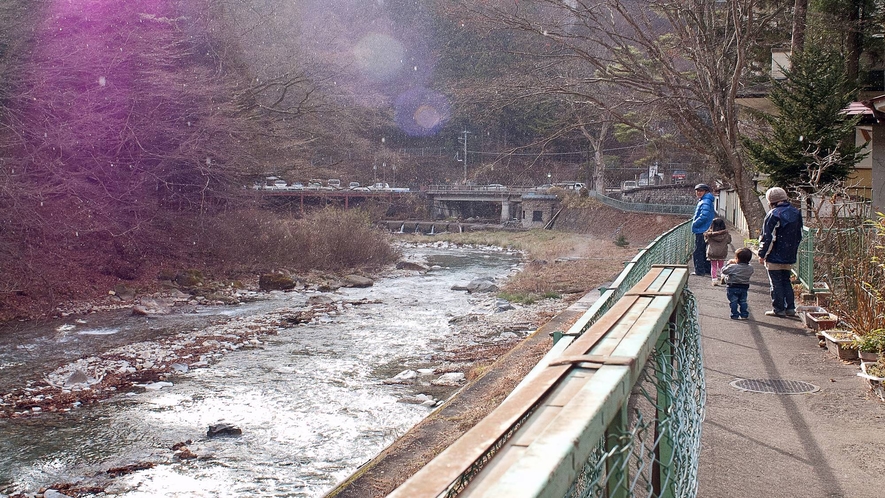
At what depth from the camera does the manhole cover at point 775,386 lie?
7.02 m

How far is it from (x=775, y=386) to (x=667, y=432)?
14.2ft

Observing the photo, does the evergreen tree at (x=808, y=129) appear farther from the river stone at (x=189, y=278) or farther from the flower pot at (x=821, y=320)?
the river stone at (x=189, y=278)

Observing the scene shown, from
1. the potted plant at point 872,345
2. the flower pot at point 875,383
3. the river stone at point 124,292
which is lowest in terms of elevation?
the river stone at point 124,292

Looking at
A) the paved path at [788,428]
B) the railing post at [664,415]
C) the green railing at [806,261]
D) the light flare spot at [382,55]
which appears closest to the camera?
the railing post at [664,415]

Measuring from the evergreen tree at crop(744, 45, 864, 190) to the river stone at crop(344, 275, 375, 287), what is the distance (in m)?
13.5

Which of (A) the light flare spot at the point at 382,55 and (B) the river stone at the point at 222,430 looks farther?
(A) the light flare spot at the point at 382,55

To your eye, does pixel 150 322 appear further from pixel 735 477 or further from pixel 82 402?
pixel 735 477

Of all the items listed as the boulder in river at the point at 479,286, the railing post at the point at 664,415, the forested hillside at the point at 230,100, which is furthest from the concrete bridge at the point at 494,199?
the railing post at the point at 664,415

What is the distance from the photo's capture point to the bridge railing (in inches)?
60.2

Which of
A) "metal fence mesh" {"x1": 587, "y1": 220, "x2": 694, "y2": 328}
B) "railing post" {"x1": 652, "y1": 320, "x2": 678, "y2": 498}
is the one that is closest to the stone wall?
"metal fence mesh" {"x1": 587, "y1": 220, "x2": 694, "y2": 328}

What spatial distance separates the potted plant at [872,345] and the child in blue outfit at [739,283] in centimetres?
298

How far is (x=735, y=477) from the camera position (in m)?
A: 4.93

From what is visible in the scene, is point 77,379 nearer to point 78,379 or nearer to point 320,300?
point 78,379

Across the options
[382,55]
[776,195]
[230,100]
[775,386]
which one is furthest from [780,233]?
[382,55]
